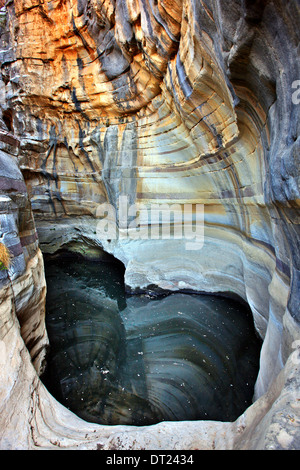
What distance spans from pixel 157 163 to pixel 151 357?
5.06 meters

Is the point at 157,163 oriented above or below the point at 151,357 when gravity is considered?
above

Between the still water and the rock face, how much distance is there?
522 mm

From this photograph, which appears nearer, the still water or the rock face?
the rock face

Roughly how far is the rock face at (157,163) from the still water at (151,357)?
1.71ft

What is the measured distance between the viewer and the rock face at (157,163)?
1.99 meters

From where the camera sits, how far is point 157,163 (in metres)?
6.91

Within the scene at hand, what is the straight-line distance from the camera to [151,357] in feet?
14.0

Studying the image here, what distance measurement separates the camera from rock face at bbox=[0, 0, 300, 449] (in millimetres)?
1992

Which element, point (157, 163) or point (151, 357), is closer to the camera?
point (151, 357)

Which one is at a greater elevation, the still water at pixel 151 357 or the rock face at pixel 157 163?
the rock face at pixel 157 163

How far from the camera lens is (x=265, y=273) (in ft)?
13.8
